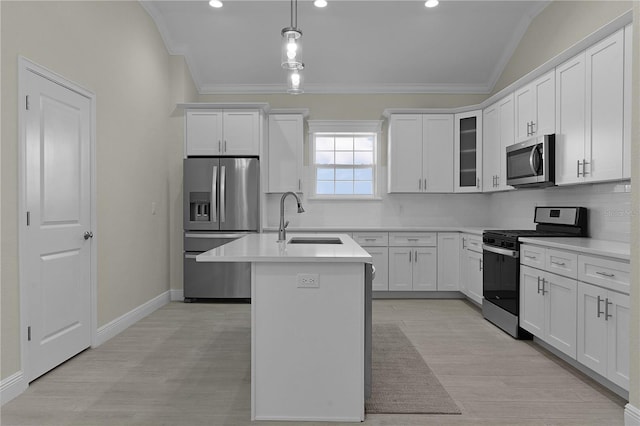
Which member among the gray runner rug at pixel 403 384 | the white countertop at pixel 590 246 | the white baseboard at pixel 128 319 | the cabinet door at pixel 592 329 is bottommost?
the gray runner rug at pixel 403 384

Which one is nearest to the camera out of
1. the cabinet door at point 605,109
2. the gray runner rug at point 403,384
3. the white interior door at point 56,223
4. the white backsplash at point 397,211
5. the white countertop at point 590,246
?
the gray runner rug at point 403,384

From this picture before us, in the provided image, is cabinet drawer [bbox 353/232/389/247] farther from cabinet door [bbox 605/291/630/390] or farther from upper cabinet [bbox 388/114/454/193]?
cabinet door [bbox 605/291/630/390]

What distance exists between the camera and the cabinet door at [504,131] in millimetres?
4375

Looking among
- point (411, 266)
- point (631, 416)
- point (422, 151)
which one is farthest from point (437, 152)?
point (631, 416)

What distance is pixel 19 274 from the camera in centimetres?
257

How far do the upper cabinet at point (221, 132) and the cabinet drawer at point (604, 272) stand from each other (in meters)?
3.69

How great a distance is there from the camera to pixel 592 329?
268 cm

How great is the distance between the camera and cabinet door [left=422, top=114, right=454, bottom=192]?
5387mm

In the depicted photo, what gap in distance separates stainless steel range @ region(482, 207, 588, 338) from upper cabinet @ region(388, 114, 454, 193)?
50.8 inches

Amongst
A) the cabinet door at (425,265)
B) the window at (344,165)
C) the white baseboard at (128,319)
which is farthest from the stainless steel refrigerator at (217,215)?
the cabinet door at (425,265)

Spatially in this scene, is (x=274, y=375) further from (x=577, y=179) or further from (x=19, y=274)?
(x=577, y=179)

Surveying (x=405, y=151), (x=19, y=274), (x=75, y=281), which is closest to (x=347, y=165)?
(x=405, y=151)

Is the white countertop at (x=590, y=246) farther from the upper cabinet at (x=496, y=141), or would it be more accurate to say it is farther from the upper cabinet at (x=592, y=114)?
the upper cabinet at (x=496, y=141)

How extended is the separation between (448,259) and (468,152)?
1418 mm
